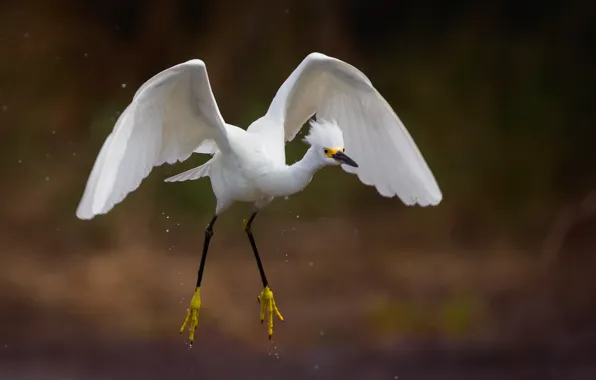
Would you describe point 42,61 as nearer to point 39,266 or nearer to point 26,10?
point 26,10

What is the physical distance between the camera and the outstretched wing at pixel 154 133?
5.49 ft

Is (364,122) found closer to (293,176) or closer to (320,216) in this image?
(293,176)

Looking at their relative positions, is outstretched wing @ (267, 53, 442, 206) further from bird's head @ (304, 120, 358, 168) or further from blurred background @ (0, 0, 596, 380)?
blurred background @ (0, 0, 596, 380)

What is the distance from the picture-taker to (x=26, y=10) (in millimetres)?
3500

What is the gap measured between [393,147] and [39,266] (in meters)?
1.83

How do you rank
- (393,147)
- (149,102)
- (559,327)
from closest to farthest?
(149,102), (393,147), (559,327)

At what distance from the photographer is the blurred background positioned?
3375mm

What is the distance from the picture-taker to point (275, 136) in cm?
205

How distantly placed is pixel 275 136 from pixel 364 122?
0.22 m

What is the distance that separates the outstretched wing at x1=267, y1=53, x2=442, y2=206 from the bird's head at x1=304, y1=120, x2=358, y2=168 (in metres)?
0.18

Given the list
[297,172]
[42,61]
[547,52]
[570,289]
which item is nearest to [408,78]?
[547,52]

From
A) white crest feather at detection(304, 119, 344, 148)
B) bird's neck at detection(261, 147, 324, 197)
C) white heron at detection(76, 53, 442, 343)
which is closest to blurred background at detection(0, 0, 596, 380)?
white heron at detection(76, 53, 442, 343)

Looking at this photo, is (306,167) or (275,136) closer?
(306,167)

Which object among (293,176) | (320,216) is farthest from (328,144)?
(320,216)
